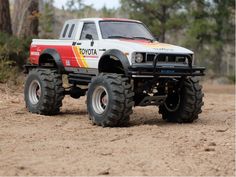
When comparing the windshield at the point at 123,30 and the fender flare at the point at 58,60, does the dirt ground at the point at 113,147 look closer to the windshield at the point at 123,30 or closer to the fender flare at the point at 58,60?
the fender flare at the point at 58,60

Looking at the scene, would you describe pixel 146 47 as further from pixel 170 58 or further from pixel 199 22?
pixel 199 22

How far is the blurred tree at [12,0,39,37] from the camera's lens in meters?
21.4

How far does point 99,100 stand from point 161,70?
4.71 ft

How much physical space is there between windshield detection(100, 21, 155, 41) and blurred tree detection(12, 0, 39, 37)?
384 inches

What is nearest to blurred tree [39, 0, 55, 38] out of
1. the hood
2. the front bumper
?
the hood

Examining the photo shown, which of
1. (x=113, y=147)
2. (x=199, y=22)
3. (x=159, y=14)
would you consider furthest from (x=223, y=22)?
(x=113, y=147)

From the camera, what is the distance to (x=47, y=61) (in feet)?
42.5

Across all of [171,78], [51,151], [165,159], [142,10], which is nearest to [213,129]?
[171,78]

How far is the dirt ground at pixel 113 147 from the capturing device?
6973 mm

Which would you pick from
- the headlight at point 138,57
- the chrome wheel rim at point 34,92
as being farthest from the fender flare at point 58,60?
the headlight at point 138,57

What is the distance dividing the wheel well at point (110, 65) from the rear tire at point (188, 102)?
1365 mm

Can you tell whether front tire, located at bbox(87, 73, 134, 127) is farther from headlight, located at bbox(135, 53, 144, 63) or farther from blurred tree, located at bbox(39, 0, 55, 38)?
blurred tree, located at bbox(39, 0, 55, 38)

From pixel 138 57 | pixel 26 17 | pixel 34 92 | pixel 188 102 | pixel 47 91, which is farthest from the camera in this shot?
pixel 26 17

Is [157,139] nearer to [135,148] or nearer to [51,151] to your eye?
[135,148]
